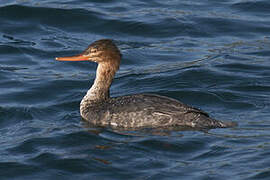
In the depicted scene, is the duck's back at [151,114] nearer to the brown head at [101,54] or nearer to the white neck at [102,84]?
the white neck at [102,84]

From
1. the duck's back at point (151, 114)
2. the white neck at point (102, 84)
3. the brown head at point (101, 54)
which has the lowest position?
the duck's back at point (151, 114)

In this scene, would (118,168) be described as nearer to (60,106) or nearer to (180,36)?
(60,106)

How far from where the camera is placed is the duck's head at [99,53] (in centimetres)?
1059

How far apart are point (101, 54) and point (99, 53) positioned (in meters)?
0.04

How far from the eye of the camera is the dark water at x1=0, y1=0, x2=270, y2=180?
8.66 meters

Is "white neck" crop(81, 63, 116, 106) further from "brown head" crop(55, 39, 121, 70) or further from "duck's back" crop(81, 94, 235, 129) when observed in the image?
"duck's back" crop(81, 94, 235, 129)

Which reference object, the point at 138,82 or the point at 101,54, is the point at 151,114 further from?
the point at 138,82

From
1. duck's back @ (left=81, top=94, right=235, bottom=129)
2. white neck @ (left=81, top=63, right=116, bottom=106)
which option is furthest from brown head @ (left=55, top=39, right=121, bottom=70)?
duck's back @ (left=81, top=94, right=235, bottom=129)

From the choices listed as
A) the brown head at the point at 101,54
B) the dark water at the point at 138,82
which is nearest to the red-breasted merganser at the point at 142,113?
the brown head at the point at 101,54

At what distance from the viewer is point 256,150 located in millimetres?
8977

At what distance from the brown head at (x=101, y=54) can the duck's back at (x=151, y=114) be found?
85cm

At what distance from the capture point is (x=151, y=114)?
9883 mm

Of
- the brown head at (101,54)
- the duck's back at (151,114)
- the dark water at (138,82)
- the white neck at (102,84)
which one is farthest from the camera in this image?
the white neck at (102,84)

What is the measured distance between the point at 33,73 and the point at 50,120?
277 cm
